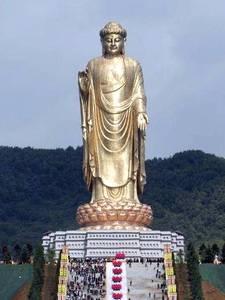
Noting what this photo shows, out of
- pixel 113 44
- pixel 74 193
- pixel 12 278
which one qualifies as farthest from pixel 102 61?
pixel 74 193

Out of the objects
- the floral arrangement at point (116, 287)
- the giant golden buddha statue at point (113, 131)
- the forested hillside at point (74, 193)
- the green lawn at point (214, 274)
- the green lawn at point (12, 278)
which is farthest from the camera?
the forested hillside at point (74, 193)

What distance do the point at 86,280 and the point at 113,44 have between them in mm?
7775

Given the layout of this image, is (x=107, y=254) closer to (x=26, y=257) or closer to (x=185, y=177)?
(x=26, y=257)

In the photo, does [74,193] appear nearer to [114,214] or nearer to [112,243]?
[114,214]

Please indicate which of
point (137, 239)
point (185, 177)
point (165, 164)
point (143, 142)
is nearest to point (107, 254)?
point (137, 239)

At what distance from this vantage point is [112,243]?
24.7 m

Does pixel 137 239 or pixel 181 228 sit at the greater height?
pixel 181 228

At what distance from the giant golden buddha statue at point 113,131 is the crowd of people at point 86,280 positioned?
3131 mm

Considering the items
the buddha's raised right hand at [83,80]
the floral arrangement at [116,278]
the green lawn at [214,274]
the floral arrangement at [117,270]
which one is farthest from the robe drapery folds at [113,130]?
the floral arrangement at [116,278]

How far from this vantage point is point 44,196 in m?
59.7

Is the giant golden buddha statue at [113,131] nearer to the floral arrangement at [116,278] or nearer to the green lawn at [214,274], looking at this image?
the green lawn at [214,274]

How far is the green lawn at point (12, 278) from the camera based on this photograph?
22625 millimetres

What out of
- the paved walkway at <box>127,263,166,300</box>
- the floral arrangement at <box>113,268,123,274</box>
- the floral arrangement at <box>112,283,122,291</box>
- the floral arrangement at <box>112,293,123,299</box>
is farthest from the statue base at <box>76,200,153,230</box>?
the floral arrangement at <box>112,293,123,299</box>

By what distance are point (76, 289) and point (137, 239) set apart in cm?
454
